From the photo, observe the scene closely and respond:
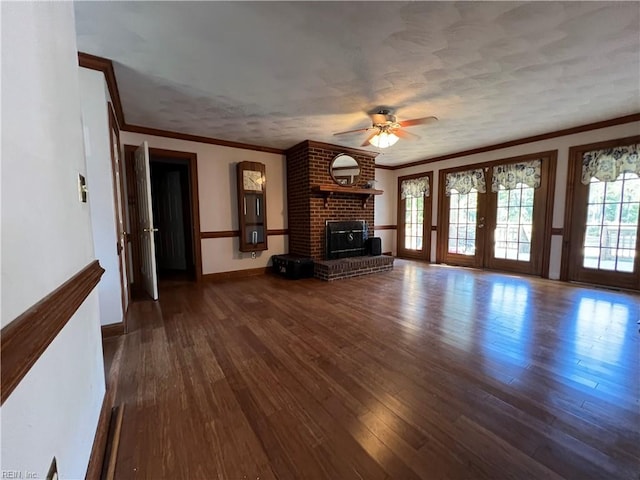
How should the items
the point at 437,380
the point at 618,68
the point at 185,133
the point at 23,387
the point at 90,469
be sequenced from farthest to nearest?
the point at 185,133 < the point at 618,68 < the point at 437,380 < the point at 90,469 < the point at 23,387

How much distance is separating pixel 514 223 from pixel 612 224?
1176mm

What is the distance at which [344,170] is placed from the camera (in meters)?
4.93

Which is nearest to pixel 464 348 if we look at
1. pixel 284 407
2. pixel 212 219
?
pixel 284 407

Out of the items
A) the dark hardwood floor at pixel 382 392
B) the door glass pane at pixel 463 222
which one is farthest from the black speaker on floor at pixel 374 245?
the dark hardwood floor at pixel 382 392

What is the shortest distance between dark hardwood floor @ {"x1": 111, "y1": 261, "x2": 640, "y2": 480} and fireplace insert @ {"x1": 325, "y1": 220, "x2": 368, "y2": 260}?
1.88 meters

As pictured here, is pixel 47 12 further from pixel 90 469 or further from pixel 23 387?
pixel 90 469

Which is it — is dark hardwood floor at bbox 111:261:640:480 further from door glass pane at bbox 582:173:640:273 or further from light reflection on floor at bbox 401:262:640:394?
door glass pane at bbox 582:173:640:273

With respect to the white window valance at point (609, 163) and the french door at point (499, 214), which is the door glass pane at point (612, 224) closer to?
the white window valance at point (609, 163)

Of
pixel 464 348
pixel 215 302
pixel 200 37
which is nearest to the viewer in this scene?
pixel 200 37

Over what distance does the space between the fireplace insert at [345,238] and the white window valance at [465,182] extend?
2.06 m

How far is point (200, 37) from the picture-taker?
1.87 m

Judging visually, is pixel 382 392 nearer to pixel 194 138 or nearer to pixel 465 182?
pixel 194 138

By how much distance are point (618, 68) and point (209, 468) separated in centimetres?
413

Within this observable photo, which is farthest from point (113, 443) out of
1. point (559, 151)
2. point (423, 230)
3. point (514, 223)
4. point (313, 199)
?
point (423, 230)
